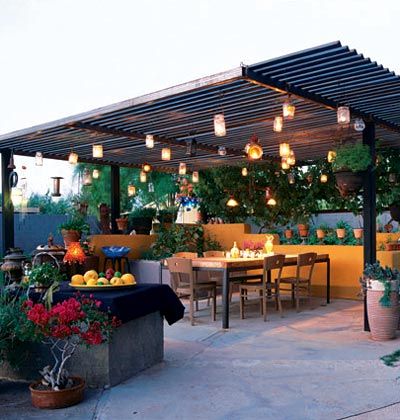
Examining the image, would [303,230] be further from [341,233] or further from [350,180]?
[350,180]

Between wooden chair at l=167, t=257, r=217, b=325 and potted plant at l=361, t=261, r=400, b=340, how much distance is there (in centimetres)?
225

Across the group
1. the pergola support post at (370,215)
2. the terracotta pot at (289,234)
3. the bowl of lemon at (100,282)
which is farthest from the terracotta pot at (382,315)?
the terracotta pot at (289,234)

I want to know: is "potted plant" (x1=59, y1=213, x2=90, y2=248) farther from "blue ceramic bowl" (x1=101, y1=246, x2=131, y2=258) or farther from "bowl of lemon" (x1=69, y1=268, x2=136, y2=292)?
"bowl of lemon" (x1=69, y1=268, x2=136, y2=292)

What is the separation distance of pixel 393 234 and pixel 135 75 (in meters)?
7.60

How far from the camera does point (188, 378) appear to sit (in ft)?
15.9

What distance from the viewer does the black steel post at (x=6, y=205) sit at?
962cm

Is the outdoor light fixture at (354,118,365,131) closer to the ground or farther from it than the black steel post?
farther from it

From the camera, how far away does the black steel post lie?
9.62 meters

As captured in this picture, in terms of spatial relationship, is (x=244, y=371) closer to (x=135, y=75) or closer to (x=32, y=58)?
(x=32, y=58)

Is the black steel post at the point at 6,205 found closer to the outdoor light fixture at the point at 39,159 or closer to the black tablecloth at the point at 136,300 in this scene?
the outdoor light fixture at the point at 39,159

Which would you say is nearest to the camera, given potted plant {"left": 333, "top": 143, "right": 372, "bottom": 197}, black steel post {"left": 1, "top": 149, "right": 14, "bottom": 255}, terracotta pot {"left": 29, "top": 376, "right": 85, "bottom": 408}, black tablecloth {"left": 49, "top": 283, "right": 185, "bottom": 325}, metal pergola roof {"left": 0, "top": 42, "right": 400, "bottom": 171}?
terracotta pot {"left": 29, "top": 376, "right": 85, "bottom": 408}

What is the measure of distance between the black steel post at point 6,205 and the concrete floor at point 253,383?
4284mm

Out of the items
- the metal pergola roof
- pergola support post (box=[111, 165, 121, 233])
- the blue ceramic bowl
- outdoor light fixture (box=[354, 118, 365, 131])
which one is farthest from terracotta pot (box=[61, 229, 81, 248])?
outdoor light fixture (box=[354, 118, 365, 131])

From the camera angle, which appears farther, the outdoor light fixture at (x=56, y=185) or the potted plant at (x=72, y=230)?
the potted plant at (x=72, y=230)
